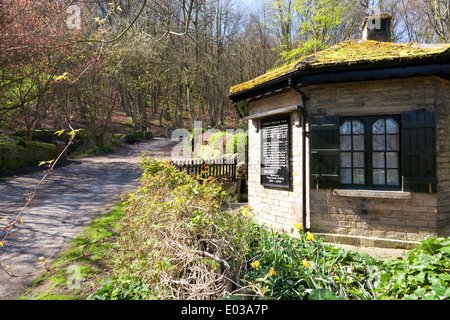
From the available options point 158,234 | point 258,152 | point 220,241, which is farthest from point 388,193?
point 158,234

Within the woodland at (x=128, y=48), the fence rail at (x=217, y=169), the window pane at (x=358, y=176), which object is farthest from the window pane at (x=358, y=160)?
the woodland at (x=128, y=48)

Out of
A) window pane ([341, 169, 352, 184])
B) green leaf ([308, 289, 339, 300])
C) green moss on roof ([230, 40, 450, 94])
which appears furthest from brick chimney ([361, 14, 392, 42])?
green leaf ([308, 289, 339, 300])

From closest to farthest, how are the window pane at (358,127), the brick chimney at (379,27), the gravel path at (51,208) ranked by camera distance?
the gravel path at (51,208) < the window pane at (358,127) < the brick chimney at (379,27)

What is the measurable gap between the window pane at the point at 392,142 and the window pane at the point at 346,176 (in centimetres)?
97

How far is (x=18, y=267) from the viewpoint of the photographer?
422 cm

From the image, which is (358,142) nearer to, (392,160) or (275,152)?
(392,160)

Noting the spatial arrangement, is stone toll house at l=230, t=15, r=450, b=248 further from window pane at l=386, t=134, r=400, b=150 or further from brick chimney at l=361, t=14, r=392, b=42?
brick chimney at l=361, t=14, r=392, b=42

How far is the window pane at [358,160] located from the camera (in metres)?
5.59

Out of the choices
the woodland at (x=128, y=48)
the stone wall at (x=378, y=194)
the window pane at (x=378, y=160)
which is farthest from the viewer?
the woodland at (x=128, y=48)

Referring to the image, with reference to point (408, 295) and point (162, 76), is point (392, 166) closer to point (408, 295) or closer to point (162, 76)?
point (408, 295)

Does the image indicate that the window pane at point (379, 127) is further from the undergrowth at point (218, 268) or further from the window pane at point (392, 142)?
the undergrowth at point (218, 268)

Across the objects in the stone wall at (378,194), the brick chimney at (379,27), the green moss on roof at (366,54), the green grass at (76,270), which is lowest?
the green grass at (76,270)

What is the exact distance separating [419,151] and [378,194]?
1.20 meters
